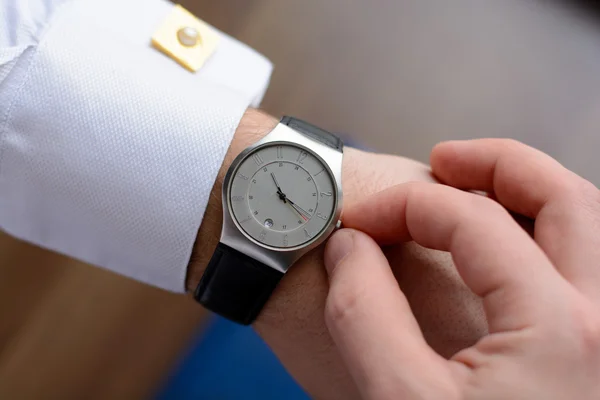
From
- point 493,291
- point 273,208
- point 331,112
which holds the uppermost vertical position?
point 493,291

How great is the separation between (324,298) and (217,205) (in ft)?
0.63

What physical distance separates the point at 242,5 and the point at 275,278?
0.84 meters

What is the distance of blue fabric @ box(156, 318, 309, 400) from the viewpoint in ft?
3.64

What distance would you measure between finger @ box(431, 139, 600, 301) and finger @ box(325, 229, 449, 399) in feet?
0.60

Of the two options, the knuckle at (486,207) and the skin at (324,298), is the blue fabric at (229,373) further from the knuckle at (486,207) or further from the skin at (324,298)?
the knuckle at (486,207)

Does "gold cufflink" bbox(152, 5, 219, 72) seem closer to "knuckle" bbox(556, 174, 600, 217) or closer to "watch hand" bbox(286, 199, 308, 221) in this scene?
"watch hand" bbox(286, 199, 308, 221)

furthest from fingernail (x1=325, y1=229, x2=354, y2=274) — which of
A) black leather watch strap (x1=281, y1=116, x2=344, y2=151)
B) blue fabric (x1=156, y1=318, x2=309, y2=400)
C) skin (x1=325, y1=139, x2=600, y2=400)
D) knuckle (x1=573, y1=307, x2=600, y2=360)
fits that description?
blue fabric (x1=156, y1=318, x2=309, y2=400)

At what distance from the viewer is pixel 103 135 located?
25.5 inches

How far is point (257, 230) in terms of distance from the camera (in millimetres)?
670

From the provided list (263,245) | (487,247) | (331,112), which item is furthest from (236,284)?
(331,112)

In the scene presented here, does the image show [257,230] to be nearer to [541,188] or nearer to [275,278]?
[275,278]

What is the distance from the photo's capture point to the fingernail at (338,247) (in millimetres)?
617

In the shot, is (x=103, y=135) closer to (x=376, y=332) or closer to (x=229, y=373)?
(x=376, y=332)

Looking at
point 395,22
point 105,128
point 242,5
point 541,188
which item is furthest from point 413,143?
point 105,128
